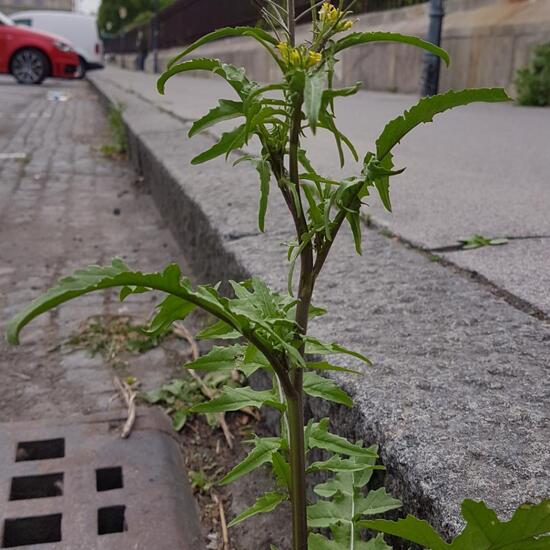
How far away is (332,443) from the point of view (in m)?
0.87

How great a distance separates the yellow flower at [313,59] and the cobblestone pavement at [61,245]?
1.24 meters

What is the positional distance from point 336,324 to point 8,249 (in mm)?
2066

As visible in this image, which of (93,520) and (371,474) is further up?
(371,474)

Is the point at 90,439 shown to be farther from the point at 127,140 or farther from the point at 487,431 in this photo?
the point at 127,140

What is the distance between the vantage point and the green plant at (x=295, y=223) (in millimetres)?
664

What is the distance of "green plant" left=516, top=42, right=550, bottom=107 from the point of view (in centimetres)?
733

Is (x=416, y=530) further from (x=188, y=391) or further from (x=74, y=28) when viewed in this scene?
(x=74, y=28)

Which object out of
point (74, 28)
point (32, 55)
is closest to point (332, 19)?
point (32, 55)

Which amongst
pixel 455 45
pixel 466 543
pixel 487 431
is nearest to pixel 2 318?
pixel 487 431

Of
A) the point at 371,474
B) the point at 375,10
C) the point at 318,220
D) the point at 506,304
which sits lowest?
the point at 371,474

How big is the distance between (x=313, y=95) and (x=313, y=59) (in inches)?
4.2

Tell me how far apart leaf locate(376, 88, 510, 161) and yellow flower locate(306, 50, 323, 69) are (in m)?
0.10

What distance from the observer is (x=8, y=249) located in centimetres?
300

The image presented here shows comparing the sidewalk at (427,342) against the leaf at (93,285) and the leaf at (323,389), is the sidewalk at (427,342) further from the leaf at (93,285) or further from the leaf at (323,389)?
the leaf at (93,285)
